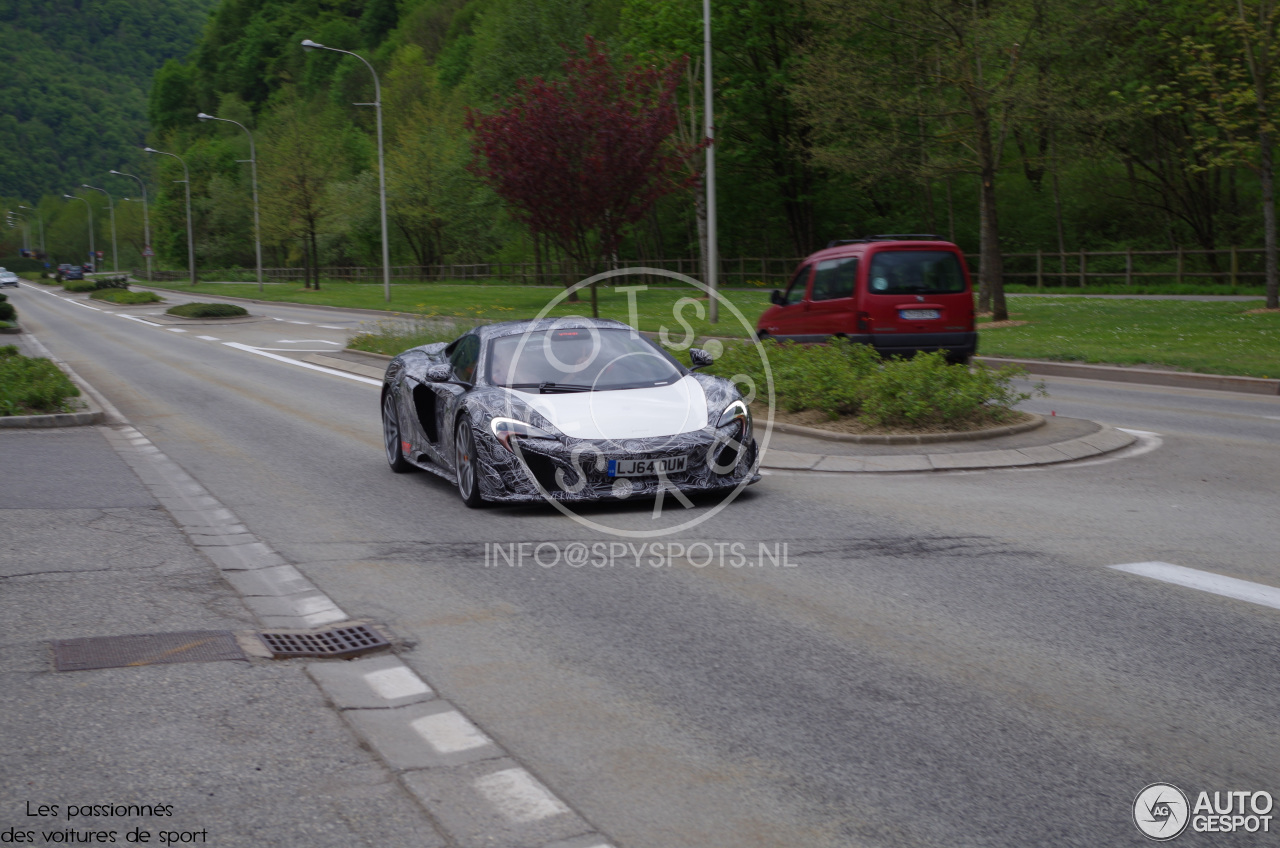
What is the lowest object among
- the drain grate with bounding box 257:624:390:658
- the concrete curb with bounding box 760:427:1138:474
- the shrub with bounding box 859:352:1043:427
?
the drain grate with bounding box 257:624:390:658

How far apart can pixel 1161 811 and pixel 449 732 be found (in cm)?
235

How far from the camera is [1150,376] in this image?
58.5ft

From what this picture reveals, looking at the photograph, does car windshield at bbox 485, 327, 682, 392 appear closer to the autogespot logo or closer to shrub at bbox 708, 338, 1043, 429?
the autogespot logo

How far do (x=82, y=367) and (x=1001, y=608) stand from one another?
21966 millimetres

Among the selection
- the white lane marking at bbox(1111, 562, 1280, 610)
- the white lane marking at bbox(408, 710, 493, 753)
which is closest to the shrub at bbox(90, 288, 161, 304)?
the white lane marking at bbox(1111, 562, 1280, 610)

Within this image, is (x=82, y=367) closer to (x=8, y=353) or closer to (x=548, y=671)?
(x=8, y=353)

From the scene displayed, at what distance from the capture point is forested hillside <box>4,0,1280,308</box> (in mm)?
28328

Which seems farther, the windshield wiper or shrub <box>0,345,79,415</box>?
shrub <box>0,345,79,415</box>

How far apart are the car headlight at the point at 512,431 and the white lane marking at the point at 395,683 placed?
3.15m

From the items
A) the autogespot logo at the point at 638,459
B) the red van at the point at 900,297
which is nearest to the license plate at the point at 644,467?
the autogespot logo at the point at 638,459

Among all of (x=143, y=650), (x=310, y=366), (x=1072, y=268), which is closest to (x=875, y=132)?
(x=1072, y=268)

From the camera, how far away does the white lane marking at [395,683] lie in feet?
15.9

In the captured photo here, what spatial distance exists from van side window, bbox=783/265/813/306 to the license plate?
961 cm

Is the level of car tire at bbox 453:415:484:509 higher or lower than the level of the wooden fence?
lower
